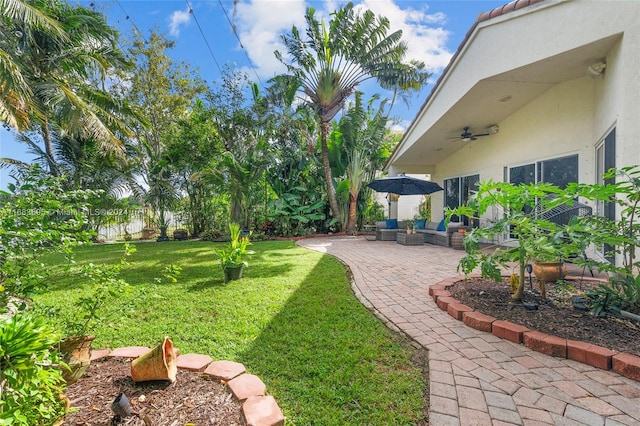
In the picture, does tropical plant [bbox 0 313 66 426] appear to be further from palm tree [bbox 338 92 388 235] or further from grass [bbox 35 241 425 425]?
palm tree [bbox 338 92 388 235]

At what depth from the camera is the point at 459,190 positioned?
37.9 feet

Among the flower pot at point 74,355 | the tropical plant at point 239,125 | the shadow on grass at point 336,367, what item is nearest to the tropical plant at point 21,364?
the flower pot at point 74,355

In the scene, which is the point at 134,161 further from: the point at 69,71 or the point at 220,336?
the point at 220,336

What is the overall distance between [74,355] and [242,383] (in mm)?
1173

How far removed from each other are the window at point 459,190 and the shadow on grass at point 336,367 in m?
8.43

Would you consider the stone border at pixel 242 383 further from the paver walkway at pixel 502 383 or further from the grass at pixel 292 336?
the paver walkway at pixel 502 383

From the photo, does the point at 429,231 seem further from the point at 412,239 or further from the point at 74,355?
the point at 74,355

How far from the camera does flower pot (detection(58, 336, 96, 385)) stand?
6.80 feet

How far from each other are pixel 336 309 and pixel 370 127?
38.1ft

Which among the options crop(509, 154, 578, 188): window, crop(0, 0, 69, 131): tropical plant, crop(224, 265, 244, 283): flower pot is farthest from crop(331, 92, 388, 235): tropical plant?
crop(0, 0, 69, 131): tropical plant

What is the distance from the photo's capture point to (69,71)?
1080 centimetres

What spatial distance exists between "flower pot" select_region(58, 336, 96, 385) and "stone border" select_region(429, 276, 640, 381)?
3.59 m

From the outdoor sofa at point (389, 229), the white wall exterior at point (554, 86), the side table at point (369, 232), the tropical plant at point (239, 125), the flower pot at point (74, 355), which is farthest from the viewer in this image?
the tropical plant at point (239, 125)

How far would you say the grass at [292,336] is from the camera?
2.15 metres
